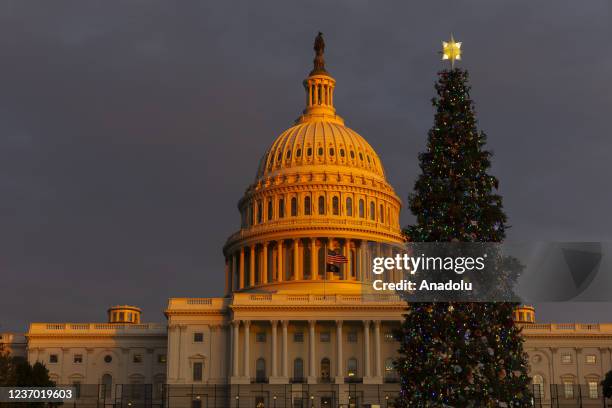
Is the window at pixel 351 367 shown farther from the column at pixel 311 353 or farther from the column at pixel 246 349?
the column at pixel 246 349

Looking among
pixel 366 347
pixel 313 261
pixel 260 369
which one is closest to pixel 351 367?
pixel 366 347

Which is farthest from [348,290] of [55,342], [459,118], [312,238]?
[459,118]

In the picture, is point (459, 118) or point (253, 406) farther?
point (253, 406)

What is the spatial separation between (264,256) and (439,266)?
95998 millimetres

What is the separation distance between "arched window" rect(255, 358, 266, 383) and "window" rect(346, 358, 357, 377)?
9777 mm

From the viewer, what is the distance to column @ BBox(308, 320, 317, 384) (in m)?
114

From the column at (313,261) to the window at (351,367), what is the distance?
58.4ft

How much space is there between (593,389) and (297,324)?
37.2m

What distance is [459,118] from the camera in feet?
142

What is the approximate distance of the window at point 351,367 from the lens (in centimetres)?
11553

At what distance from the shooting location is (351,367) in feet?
380

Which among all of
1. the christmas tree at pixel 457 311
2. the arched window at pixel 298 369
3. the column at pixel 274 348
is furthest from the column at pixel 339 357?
the christmas tree at pixel 457 311

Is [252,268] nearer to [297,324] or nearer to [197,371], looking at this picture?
[297,324]

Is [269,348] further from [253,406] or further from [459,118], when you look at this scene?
[459,118]
